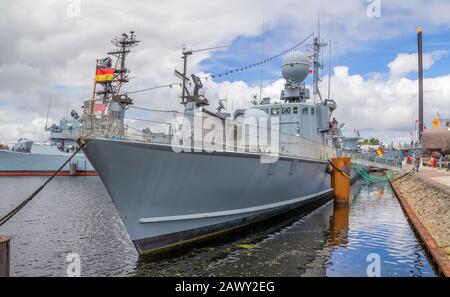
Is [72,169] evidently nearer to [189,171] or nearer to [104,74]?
[104,74]

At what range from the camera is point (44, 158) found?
46219 mm

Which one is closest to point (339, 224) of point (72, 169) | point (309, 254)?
point (309, 254)

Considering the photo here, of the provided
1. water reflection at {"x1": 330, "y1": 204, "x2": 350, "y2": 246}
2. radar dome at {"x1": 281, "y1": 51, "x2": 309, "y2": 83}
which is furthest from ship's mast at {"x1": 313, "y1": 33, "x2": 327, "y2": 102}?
water reflection at {"x1": 330, "y1": 204, "x2": 350, "y2": 246}

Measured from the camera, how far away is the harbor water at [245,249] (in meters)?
7.53

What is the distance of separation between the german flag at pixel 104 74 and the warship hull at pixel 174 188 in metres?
38.5

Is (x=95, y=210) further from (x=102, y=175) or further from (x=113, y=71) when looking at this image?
(x=113, y=71)

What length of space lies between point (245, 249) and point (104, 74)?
135 ft

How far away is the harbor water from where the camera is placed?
24.7 ft

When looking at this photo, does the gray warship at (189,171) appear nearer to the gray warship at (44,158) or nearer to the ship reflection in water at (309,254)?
the ship reflection in water at (309,254)

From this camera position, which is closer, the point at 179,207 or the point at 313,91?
the point at 179,207

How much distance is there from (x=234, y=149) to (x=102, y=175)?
11.7 feet

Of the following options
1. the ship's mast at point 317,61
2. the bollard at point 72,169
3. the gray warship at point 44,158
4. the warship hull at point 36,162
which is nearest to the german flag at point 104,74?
the gray warship at point 44,158

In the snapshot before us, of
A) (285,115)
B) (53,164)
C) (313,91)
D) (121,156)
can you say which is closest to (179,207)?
(121,156)

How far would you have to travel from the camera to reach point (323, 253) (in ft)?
29.3
